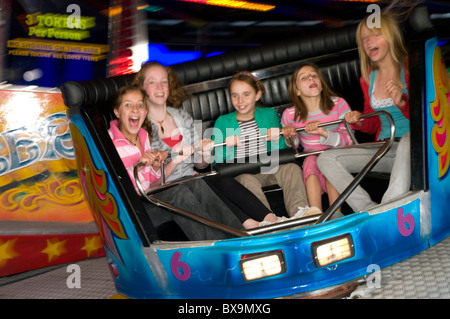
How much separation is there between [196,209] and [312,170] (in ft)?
1.66

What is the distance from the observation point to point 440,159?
6.12 feet

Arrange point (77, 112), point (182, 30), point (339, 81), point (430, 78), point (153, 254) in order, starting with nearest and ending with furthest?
point (153, 254) → point (430, 78) → point (77, 112) → point (339, 81) → point (182, 30)

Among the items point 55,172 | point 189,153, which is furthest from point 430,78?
point 55,172

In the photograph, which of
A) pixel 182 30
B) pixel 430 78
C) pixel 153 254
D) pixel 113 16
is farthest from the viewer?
pixel 182 30

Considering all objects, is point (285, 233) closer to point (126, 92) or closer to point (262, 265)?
point (262, 265)

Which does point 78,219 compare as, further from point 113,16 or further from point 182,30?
point 182,30

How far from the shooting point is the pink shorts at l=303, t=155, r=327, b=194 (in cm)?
216

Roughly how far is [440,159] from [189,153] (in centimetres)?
93

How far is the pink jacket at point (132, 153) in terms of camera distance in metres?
2.15

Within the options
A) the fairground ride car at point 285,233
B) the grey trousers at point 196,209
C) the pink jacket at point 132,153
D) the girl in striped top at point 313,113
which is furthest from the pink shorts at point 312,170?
the pink jacket at point 132,153

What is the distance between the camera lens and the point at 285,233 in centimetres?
161

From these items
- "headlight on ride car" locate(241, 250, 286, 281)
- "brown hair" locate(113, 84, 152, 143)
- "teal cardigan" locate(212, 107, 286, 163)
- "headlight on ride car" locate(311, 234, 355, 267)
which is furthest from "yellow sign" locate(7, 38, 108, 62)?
"headlight on ride car" locate(311, 234, 355, 267)

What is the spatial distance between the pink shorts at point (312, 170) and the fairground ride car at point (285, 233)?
0.10 m

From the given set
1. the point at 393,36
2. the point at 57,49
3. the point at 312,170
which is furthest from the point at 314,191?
the point at 57,49
